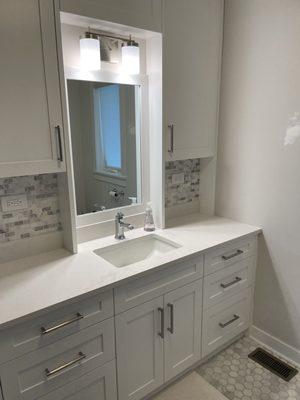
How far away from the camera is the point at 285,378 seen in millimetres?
1865

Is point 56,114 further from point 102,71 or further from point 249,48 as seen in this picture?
point 249,48

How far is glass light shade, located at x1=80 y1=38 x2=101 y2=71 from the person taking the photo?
5.29 feet

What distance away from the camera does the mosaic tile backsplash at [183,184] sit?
7.32 feet

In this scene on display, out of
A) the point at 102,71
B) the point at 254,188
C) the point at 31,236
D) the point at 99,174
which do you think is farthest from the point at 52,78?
the point at 254,188

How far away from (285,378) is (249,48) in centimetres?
211

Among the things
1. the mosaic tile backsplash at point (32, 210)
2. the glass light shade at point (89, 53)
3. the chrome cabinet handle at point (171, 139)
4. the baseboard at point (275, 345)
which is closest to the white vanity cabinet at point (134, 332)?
the baseboard at point (275, 345)

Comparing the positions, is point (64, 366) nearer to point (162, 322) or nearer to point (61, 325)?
point (61, 325)

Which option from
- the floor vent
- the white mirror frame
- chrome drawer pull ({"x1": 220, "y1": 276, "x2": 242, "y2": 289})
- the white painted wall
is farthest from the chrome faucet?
the floor vent

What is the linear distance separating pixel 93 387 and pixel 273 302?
1.32m

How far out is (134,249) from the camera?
1925 mm

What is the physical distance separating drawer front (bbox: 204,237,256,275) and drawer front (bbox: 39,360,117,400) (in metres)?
0.76

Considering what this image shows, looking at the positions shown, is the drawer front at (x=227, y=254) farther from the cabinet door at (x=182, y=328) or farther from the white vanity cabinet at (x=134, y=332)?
the cabinet door at (x=182, y=328)

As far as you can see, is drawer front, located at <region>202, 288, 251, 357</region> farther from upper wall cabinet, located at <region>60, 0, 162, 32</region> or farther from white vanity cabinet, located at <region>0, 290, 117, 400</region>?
upper wall cabinet, located at <region>60, 0, 162, 32</region>

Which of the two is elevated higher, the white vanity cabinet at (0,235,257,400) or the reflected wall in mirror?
the reflected wall in mirror
